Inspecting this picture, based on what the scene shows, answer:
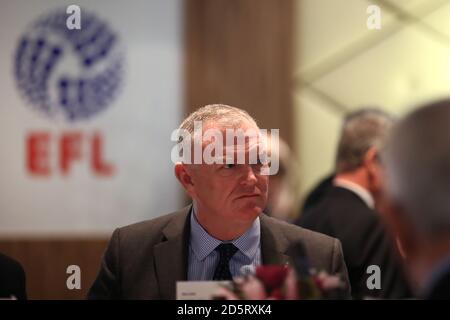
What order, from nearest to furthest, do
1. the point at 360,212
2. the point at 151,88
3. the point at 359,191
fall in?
the point at 360,212 < the point at 359,191 < the point at 151,88

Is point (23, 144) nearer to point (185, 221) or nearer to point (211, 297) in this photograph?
point (185, 221)

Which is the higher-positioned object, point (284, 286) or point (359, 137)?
point (359, 137)

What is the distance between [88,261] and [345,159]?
4.05 feet

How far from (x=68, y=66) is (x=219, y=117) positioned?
145 centimetres

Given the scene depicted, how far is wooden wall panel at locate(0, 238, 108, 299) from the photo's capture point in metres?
A: 1.86

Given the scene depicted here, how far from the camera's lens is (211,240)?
1.81 m

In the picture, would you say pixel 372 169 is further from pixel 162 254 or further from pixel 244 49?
pixel 244 49

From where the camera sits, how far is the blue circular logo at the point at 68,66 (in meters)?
2.40

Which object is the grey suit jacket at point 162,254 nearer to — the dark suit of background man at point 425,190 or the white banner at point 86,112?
the white banner at point 86,112

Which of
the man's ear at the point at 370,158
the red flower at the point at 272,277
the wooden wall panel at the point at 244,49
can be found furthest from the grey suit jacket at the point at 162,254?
the wooden wall panel at the point at 244,49

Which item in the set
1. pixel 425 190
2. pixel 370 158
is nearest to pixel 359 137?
pixel 370 158

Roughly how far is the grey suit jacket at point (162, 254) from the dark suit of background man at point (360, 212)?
14cm
